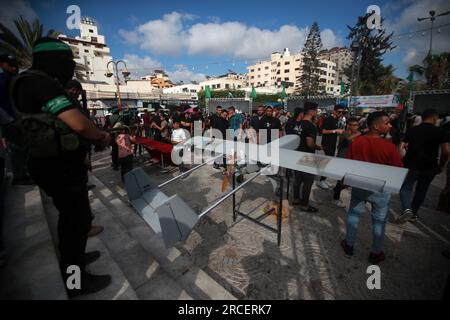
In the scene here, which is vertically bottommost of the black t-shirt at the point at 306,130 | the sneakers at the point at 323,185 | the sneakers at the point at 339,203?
the sneakers at the point at 339,203

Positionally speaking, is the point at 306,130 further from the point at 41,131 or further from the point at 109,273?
the point at 41,131

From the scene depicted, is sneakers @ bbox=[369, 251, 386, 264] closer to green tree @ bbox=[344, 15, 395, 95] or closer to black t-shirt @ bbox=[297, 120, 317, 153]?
black t-shirt @ bbox=[297, 120, 317, 153]

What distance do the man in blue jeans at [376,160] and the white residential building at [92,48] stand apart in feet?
214

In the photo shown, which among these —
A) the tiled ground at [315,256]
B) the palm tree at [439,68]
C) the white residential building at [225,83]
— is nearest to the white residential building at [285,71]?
the white residential building at [225,83]

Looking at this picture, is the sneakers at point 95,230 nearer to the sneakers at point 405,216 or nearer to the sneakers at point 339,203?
the sneakers at point 339,203

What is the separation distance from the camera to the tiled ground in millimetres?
2395

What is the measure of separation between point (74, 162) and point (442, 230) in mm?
5113

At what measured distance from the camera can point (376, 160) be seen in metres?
2.59

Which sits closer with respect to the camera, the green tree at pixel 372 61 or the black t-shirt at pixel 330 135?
the black t-shirt at pixel 330 135

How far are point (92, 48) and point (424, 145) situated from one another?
80487 mm

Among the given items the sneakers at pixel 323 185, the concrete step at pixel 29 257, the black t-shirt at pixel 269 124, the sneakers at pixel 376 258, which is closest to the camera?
the concrete step at pixel 29 257

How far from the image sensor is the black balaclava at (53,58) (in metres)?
1.57

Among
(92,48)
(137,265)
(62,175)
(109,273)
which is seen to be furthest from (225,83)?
(62,175)

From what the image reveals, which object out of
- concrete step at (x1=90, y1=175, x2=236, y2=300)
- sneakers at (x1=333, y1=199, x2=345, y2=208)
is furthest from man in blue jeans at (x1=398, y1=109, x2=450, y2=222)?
concrete step at (x1=90, y1=175, x2=236, y2=300)
